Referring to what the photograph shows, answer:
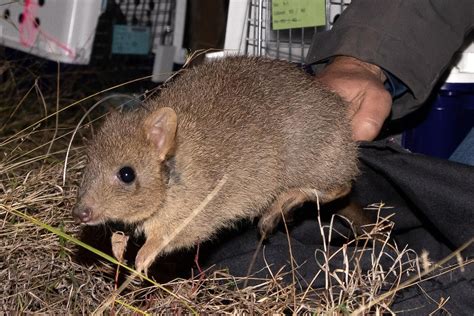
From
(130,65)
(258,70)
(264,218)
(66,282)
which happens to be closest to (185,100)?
(258,70)

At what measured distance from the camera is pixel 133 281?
2.18 metres

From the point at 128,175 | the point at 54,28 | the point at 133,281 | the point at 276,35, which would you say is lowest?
the point at 133,281

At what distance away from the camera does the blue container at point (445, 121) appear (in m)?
2.73

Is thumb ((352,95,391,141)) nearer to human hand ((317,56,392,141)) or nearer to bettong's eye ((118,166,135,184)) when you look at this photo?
human hand ((317,56,392,141))

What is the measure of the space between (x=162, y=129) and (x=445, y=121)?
4.05 ft

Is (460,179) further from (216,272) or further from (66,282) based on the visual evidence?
(66,282)

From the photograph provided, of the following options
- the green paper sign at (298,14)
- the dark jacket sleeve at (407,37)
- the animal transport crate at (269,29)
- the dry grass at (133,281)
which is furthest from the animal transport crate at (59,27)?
the dark jacket sleeve at (407,37)

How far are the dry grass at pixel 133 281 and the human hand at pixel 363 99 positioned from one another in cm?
25

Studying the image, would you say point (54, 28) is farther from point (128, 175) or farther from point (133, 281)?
point (128, 175)

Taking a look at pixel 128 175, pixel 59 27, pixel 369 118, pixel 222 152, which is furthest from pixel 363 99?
pixel 59 27

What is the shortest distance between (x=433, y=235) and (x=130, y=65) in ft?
8.66

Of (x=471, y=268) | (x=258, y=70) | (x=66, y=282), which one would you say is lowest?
(x=66, y=282)

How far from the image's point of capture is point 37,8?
12.8 ft

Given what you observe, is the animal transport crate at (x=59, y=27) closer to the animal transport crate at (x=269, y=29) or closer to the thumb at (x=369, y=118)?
the animal transport crate at (x=269, y=29)
